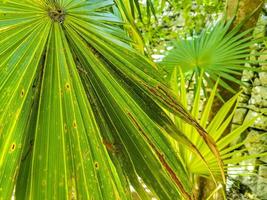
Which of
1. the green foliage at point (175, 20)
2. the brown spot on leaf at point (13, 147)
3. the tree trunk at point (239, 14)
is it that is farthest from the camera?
the green foliage at point (175, 20)

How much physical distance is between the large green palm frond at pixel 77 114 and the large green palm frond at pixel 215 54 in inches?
31.2

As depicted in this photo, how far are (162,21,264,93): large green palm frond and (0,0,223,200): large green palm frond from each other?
79 cm

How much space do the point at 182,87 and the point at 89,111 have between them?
2.19 feet

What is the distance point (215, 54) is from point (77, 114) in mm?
1001

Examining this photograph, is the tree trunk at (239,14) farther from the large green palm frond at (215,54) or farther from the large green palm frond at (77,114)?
the large green palm frond at (77,114)

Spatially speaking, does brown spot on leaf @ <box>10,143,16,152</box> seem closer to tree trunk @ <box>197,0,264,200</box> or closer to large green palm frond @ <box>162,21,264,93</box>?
large green palm frond @ <box>162,21,264,93</box>

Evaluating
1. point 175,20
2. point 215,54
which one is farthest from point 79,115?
point 175,20

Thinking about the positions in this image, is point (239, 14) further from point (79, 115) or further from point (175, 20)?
point (175, 20)

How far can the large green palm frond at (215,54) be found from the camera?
1251 millimetres

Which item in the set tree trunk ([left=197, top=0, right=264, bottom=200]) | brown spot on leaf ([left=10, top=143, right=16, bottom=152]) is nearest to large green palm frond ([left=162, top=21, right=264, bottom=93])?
tree trunk ([left=197, top=0, right=264, bottom=200])

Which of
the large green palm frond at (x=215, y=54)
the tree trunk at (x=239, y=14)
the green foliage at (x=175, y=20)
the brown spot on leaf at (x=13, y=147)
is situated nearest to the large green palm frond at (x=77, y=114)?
the brown spot on leaf at (x=13, y=147)

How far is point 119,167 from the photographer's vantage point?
39cm

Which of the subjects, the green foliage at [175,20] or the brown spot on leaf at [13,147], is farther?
the green foliage at [175,20]

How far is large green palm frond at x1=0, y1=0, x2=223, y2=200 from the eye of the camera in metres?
0.36
